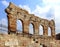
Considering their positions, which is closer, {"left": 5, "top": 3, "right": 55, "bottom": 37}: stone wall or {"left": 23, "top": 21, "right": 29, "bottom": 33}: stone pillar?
{"left": 5, "top": 3, "right": 55, "bottom": 37}: stone wall

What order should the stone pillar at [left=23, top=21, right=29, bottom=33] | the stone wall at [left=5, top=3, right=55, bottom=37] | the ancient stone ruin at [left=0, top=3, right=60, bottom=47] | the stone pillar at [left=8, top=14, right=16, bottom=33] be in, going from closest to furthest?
the ancient stone ruin at [left=0, top=3, right=60, bottom=47], the stone pillar at [left=8, top=14, right=16, bottom=33], the stone wall at [left=5, top=3, right=55, bottom=37], the stone pillar at [left=23, top=21, right=29, bottom=33]

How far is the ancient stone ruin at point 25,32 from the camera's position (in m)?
16.9

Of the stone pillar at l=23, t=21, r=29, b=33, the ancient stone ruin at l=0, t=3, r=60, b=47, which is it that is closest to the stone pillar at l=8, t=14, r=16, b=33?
the ancient stone ruin at l=0, t=3, r=60, b=47

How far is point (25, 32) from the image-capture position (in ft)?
93.4

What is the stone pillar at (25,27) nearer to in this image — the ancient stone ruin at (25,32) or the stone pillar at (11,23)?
the ancient stone ruin at (25,32)

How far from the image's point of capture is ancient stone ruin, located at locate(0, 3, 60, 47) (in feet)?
55.4

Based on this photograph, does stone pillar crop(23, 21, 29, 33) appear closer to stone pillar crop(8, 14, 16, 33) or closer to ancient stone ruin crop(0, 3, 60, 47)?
ancient stone ruin crop(0, 3, 60, 47)

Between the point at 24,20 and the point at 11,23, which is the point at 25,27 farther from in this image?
the point at 11,23

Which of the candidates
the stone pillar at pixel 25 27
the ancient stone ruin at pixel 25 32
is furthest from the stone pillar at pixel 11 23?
the stone pillar at pixel 25 27

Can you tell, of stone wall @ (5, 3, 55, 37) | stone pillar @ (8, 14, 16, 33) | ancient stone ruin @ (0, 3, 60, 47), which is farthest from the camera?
stone wall @ (5, 3, 55, 37)

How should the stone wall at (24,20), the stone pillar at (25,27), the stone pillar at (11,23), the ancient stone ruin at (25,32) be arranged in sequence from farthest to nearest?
the stone pillar at (25,27)
the stone wall at (24,20)
the stone pillar at (11,23)
the ancient stone ruin at (25,32)

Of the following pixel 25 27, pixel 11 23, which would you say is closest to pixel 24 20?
pixel 25 27

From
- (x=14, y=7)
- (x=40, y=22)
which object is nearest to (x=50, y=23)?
(x=40, y=22)

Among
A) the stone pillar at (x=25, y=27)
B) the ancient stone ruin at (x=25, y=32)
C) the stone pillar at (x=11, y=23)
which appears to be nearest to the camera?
the ancient stone ruin at (x=25, y=32)
